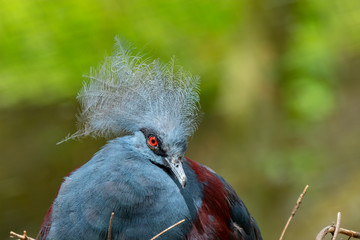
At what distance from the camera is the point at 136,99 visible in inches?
98.2

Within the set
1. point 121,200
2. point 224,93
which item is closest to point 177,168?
point 121,200

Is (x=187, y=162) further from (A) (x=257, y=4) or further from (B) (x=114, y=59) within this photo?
(A) (x=257, y=4)

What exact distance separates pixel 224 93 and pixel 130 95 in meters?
2.81

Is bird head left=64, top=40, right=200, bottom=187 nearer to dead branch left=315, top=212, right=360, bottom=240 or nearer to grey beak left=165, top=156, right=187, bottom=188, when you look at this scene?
grey beak left=165, top=156, right=187, bottom=188

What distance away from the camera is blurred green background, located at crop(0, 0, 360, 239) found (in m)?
A: 4.95

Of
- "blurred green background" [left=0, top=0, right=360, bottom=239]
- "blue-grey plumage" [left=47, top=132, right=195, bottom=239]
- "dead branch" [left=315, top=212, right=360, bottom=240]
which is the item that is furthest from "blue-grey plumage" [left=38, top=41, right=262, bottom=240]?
"blurred green background" [left=0, top=0, right=360, bottom=239]

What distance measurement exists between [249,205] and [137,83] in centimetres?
271

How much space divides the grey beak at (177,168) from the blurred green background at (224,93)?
2.64 meters

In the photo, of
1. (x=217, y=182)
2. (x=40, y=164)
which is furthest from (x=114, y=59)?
(x=40, y=164)

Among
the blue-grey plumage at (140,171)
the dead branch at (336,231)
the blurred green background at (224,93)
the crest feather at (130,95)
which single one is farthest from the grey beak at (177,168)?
the blurred green background at (224,93)

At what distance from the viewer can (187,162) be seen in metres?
2.62

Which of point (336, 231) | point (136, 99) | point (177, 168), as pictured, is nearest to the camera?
point (336, 231)

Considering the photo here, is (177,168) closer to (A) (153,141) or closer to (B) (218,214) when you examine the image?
(A) (153,141)

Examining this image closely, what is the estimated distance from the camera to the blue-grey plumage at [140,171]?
2262mm
